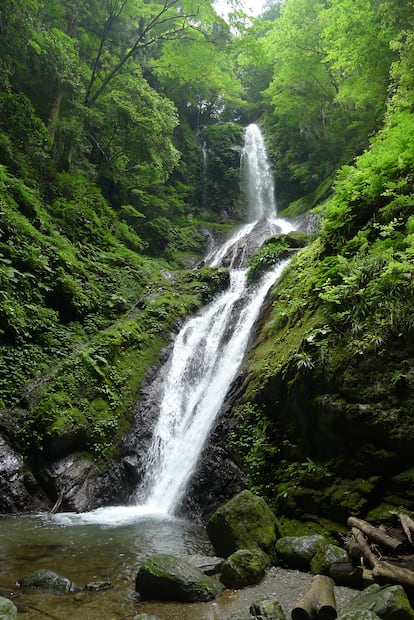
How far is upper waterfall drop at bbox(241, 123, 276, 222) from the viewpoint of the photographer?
79.8 ft

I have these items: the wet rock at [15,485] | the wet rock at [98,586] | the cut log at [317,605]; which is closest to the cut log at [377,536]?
the cut log at [317,605]

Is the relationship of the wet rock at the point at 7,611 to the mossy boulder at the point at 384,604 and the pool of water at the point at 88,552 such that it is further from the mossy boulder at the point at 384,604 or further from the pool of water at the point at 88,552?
the mossy boulder at the point at 384,604

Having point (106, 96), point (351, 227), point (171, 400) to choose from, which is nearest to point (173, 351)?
point (171, 400)

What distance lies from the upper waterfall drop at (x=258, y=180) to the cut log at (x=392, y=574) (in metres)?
21.3

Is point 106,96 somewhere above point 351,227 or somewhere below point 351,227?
above

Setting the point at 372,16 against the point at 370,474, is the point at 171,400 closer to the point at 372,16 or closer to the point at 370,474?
the point at 370,474

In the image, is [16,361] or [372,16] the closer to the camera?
[16,361]

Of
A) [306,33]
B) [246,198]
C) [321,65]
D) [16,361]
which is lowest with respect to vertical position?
[16,361]

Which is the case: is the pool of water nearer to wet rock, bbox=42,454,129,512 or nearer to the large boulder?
the large boulder

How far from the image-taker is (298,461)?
6.13 meters

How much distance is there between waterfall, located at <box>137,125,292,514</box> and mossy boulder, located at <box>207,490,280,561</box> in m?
2.65

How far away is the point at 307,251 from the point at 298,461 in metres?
5.55

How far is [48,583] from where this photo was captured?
412 cm

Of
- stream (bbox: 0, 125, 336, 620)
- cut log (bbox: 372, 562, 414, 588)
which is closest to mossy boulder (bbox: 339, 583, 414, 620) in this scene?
cut log (bbox: 372, 562, 414, 588)
